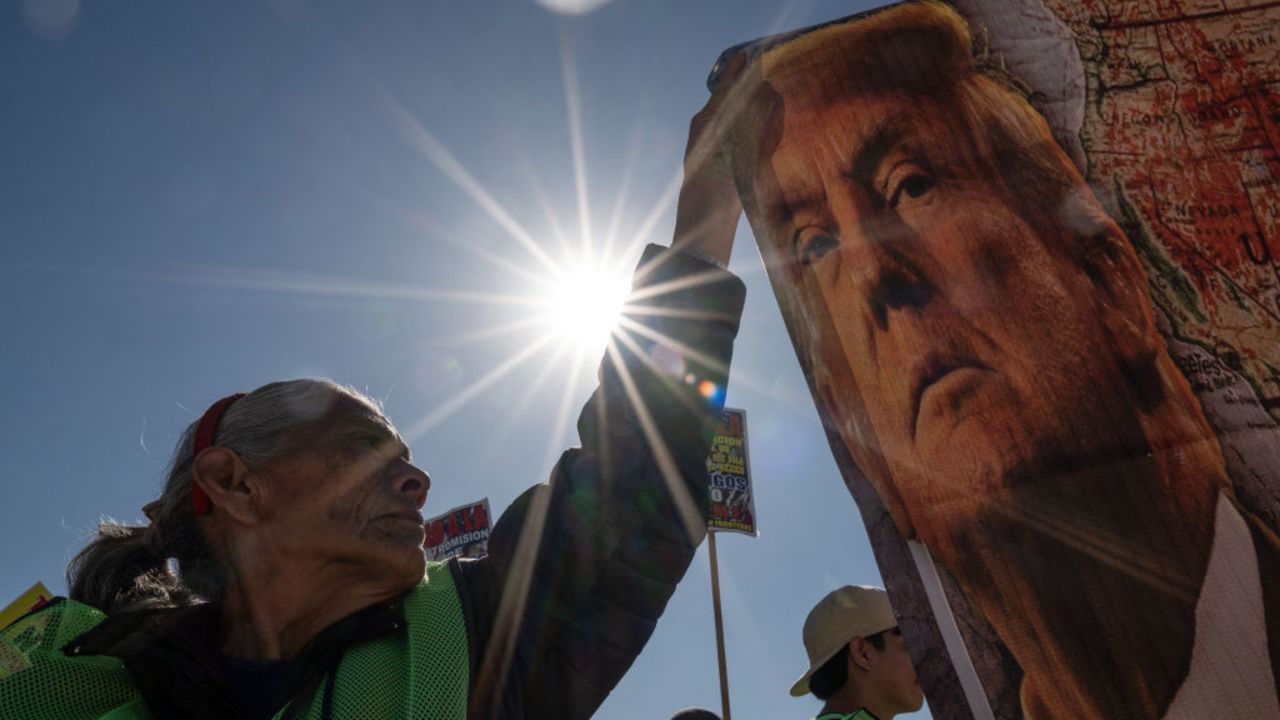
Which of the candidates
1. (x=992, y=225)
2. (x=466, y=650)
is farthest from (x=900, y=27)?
(x=466, y=650)

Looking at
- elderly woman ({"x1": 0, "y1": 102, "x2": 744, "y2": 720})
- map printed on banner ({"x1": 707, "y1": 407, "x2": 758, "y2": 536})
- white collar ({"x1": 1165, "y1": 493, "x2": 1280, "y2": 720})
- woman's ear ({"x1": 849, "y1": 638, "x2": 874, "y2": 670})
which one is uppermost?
map printed on banner ({"x1": 707, "y1": 407, "x2": 758, "y2": 536})

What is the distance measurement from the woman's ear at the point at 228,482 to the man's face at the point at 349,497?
1.4 inches

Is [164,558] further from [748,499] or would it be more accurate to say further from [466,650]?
[748,499]

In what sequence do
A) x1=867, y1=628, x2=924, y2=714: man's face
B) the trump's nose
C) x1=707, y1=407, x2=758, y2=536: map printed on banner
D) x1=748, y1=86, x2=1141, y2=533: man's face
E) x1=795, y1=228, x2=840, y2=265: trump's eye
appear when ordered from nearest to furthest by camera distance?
x1=748, y1=86, x2=1141, y2=533: man's face
the trump's nose
x1=795, y1=228, x2=840, y2=265: trump's eye
x1=867, y1=628, x2=924, y2=714: man's face
x1=707, y1=407, x2=758, y2=536: map printed on banner

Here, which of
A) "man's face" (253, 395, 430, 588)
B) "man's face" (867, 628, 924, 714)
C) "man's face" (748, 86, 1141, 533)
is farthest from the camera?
"man's face" (867, 628, 924, 714)

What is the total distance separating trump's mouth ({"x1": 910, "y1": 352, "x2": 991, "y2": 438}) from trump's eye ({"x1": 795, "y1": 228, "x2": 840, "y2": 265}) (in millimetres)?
328

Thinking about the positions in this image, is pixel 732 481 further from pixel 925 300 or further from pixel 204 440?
pixel 204 440

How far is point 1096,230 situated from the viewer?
167cm

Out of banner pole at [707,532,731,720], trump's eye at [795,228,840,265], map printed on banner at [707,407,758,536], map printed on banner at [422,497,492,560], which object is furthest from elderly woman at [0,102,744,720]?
map printed on banner at [422,497,492,560]

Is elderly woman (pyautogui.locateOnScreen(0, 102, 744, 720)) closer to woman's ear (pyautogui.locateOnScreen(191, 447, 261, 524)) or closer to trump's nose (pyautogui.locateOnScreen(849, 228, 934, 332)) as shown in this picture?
woman's ear (pyautogui.locateOnScreen(191, 447, 261, 524))

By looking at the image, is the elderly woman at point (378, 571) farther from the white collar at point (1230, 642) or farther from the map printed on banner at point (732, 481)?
the map printed on banner at point (732, 481)

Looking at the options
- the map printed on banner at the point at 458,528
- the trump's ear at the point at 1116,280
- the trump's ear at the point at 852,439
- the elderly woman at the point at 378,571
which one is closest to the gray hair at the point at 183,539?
the elderly woman at the point at 378,571

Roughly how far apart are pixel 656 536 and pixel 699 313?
1.23 feet

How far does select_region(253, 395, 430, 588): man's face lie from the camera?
1289 millimetres
